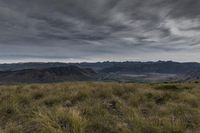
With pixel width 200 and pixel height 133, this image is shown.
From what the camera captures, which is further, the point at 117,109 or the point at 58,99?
the point at 58,99

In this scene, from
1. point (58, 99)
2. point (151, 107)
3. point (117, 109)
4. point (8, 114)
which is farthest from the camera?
point (58, 99)

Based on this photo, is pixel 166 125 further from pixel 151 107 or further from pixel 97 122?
pixel 151 107

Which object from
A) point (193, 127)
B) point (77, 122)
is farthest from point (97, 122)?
point (193, 127)

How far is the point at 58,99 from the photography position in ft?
32.2

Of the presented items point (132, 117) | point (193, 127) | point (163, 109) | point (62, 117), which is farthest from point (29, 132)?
point (163, 109)

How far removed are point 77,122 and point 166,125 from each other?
2.21m

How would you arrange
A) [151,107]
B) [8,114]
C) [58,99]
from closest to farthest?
[8,114]
[151,107]
[58,99]

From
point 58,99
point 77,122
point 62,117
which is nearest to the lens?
point 77,122

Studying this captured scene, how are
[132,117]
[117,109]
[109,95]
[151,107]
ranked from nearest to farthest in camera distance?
[132,117] < [117,109] < [151,107] < [109,95]

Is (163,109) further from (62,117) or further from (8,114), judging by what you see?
(8,114)

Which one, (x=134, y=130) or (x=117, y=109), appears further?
(x=117, y=109)

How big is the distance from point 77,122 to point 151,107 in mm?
4357

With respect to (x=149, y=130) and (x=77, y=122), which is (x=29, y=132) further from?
(x=149, y=130)

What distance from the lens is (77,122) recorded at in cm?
539
